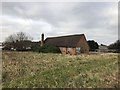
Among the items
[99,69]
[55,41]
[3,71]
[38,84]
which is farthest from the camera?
[55,41]

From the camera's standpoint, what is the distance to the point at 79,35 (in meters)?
54.5

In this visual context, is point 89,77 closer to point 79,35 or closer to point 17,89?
point 17,89

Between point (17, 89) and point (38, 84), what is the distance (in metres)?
1.20

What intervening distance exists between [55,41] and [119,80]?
156 ft

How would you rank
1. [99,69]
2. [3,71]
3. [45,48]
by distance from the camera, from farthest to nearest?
1. [45,48]
2. [99,69]
3. [3,71]

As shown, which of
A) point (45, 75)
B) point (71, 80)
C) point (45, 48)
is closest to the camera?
point (71, 80)

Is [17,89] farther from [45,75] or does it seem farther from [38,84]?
[45,75]

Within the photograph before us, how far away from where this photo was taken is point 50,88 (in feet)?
33.1

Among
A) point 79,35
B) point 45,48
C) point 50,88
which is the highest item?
point 79,35

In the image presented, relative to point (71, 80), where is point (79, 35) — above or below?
above

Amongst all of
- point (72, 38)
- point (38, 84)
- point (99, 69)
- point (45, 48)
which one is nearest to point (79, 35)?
point (72, 38)

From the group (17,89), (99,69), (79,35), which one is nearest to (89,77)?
(99,69)

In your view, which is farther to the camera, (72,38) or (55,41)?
(55,41)

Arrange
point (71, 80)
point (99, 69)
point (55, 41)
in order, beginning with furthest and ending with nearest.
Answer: point (55, 41), point (99, 69), point (71, 80)
